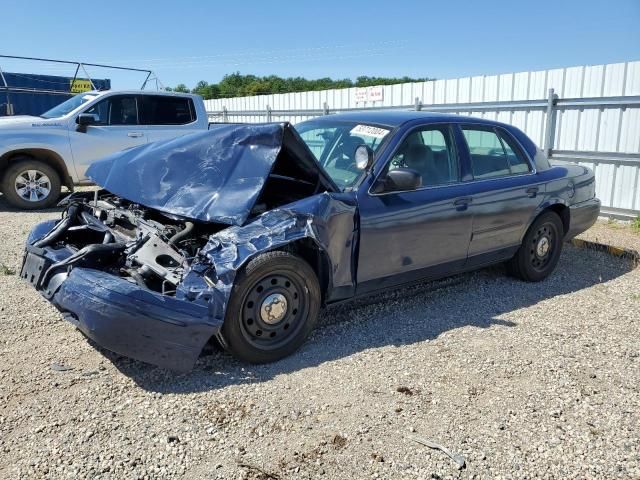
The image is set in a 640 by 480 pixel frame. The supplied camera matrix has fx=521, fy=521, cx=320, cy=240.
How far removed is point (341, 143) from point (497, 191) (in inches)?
60.8

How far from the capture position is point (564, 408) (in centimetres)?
318

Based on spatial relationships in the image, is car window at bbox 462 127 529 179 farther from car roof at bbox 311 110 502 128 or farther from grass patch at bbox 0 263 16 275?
grass patch at bbox 0 263 16 275

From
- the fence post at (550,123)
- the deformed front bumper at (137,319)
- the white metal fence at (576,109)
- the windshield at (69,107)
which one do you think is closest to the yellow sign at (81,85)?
the windshield at (69,107)

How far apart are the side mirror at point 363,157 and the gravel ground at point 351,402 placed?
4.22 feet

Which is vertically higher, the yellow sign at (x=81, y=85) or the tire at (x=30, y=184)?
the yellow sign at (x=81, y=85)

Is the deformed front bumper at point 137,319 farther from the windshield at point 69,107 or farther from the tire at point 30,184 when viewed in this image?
the windshield at point 69,107

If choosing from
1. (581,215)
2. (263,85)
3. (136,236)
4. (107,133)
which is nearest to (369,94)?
(107,133)

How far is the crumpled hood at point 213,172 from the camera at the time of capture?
355cm

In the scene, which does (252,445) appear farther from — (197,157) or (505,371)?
(197,157)

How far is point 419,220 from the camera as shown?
4160 millimetres

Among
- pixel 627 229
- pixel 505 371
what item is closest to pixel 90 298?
pixel 505 371

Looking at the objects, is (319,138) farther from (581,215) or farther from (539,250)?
(581,215)

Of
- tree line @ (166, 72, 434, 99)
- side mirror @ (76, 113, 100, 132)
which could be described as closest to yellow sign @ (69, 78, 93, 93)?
side mirror @ (76, 113, 100, 132)

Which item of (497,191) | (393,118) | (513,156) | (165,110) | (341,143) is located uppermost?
(165,110)
